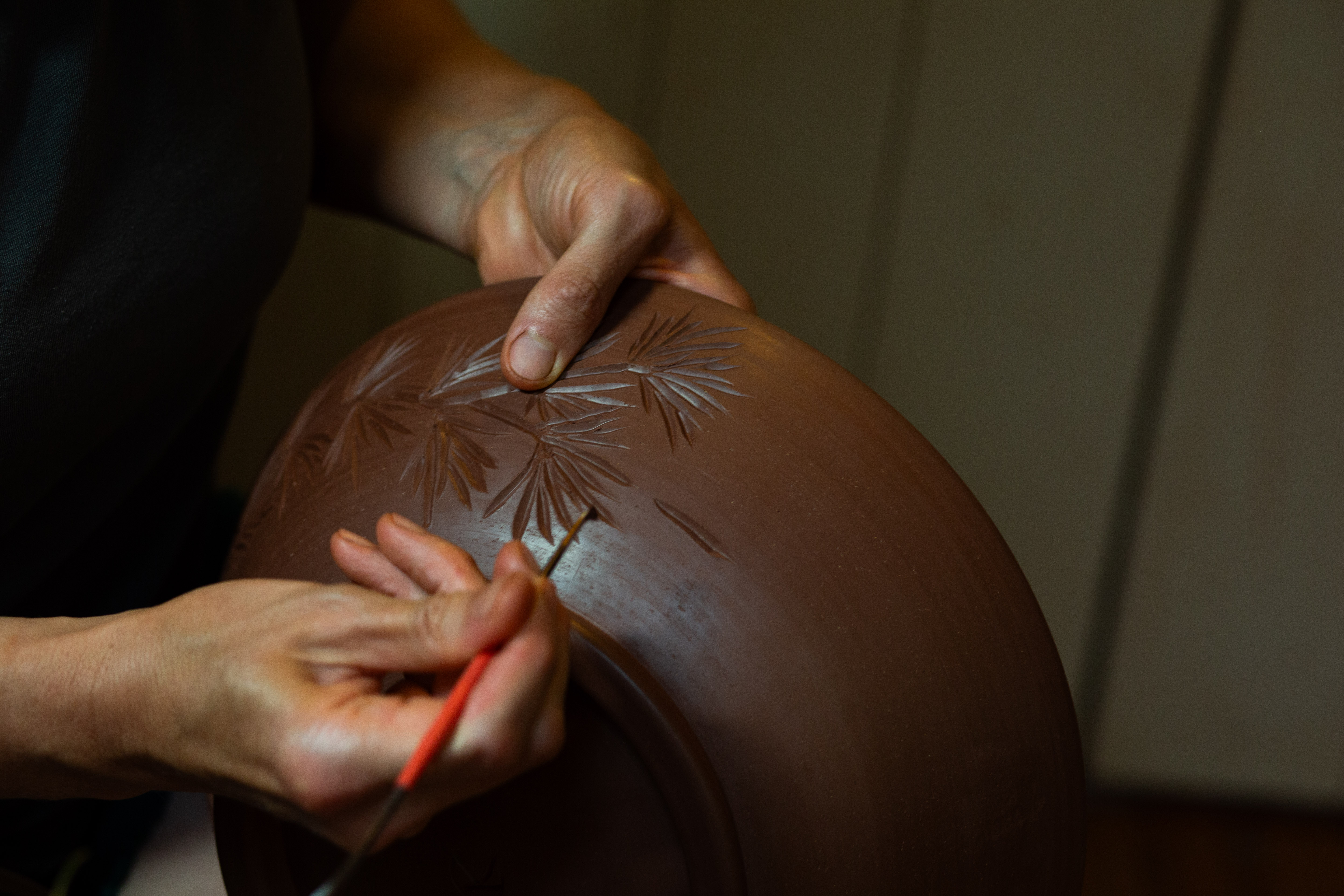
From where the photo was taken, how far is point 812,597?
570 millimetres

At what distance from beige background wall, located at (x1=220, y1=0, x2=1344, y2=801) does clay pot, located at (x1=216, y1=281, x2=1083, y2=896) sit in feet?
4.07

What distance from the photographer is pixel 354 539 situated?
1.72 feet

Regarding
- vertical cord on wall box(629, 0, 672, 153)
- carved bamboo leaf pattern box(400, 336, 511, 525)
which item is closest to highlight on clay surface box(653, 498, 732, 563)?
carved bamboo leaf pattern box(400, 336, 511, 525)

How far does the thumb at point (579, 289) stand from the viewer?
0.64 m

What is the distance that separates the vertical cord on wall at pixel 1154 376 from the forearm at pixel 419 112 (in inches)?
50.1

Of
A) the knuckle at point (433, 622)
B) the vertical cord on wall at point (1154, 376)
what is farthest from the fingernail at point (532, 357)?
the vertical cord on wall at point (1154, 376)

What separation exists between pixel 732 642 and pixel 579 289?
0.87ft

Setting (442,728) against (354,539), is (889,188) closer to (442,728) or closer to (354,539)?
(354,539)

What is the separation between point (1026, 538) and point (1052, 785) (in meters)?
1.46

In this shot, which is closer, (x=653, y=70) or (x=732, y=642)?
(x=732, y=642)

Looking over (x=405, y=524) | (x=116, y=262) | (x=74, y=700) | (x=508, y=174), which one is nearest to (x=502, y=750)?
(x=405, y=524)

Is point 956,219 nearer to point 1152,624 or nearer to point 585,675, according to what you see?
point 1152,624

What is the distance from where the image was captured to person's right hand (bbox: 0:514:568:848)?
41cm

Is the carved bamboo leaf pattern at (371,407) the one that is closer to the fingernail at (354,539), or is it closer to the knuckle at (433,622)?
the fingernail at (354,539)
